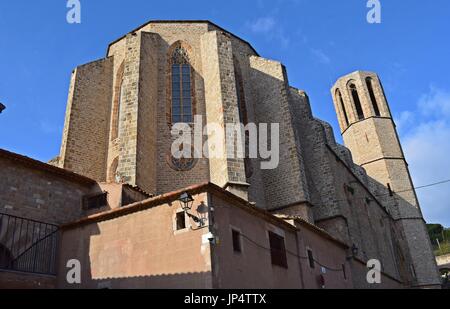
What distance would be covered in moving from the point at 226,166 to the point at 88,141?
20.5 ft

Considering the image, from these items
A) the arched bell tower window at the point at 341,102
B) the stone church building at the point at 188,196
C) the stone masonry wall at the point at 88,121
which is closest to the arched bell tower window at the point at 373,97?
the arched bell tower window at the point at 341,102

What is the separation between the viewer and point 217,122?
51.4 feet

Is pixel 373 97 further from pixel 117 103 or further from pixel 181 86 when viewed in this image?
pixel 117 103

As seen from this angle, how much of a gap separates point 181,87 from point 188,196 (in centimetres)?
1027

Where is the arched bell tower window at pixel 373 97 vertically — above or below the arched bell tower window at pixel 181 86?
above

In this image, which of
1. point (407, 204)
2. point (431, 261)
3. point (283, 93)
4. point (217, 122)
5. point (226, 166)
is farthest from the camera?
point (407, 204)

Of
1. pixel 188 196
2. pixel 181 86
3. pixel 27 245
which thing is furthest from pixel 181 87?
pixel 188 196

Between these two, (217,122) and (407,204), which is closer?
(217,122)

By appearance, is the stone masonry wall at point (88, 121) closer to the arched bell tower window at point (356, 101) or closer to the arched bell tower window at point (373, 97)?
the arched bell tower window at point (356, 101)

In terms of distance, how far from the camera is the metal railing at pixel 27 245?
30.1ft

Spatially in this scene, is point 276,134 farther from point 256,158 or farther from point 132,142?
point 132,142
